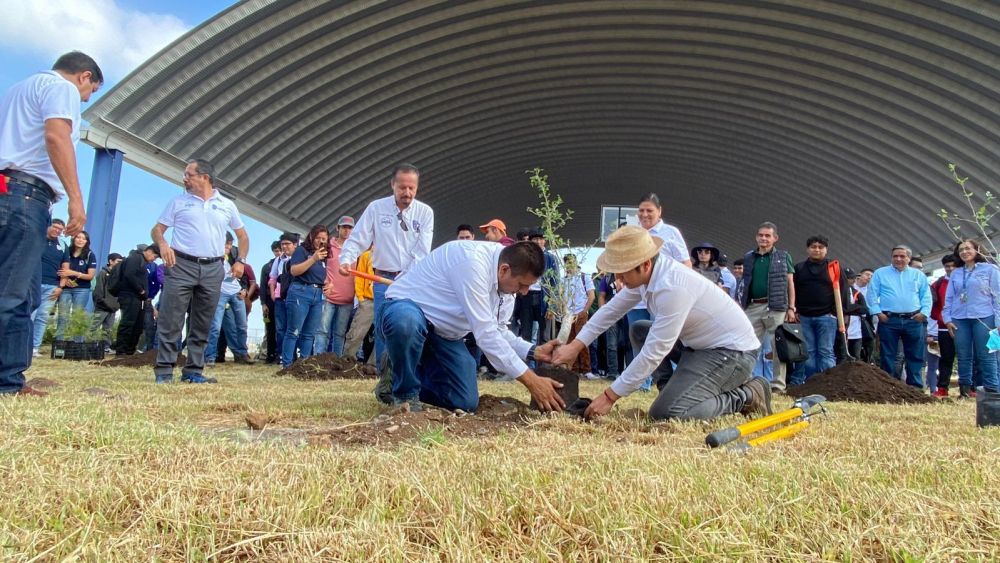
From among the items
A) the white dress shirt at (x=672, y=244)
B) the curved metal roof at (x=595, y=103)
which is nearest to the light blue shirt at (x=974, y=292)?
the white dress shirt at (x=672, y=244)

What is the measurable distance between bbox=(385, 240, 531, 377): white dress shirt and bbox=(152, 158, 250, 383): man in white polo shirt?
2596 mm

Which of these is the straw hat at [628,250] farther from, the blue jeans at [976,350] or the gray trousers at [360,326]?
the blue jeans at [976,350]

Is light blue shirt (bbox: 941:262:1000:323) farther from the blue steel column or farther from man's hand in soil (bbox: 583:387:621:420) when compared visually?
the blue steel column

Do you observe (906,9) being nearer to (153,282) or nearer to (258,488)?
(153,282)

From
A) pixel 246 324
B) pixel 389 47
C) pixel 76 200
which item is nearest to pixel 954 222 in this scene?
pixel 389 47

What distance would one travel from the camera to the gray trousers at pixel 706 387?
4.14 m

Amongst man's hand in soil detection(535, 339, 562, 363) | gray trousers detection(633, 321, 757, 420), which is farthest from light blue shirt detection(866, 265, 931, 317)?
man's hand in soil detection(535, 339, 562, 363)

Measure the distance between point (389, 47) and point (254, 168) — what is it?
598 centimetres

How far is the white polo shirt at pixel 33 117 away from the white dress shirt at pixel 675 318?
3.52m

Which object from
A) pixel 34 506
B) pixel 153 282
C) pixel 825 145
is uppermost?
pixel 825 145

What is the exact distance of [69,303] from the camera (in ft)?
35.3

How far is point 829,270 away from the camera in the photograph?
8.09 metres

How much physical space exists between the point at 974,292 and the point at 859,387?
251 cm

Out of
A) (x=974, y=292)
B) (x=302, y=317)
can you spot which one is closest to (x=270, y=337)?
(x=302, y=317)
